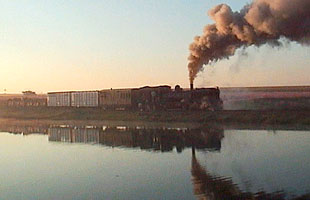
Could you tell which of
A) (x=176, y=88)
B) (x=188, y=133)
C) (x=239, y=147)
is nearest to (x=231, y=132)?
(x=188, y=133)

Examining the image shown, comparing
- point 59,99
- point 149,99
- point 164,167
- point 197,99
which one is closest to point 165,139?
point 164,167

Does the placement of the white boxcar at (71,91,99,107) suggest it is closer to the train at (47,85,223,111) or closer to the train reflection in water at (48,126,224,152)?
the train at (47,85,223,111)

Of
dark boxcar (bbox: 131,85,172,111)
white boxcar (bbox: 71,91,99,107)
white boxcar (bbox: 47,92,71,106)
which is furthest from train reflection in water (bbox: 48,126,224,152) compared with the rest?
white boxcar (bbox: 47,92,71,106)

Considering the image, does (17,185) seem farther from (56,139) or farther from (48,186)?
(56,139)

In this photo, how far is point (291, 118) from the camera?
43.8 m

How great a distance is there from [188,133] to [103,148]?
10290mm

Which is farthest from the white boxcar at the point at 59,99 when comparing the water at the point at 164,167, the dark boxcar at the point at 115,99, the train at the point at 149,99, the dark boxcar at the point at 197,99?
the water at the point at 164,167

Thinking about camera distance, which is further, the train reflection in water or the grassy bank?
the grassy bank

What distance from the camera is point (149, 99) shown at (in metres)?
62.7

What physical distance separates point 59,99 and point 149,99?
89.5 feet

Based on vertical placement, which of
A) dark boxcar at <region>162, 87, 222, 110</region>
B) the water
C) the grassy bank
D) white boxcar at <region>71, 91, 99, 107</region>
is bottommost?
the water

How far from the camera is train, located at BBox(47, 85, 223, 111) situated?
5672cm

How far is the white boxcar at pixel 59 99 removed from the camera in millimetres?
82188

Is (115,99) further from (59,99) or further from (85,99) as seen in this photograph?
(59,99)
